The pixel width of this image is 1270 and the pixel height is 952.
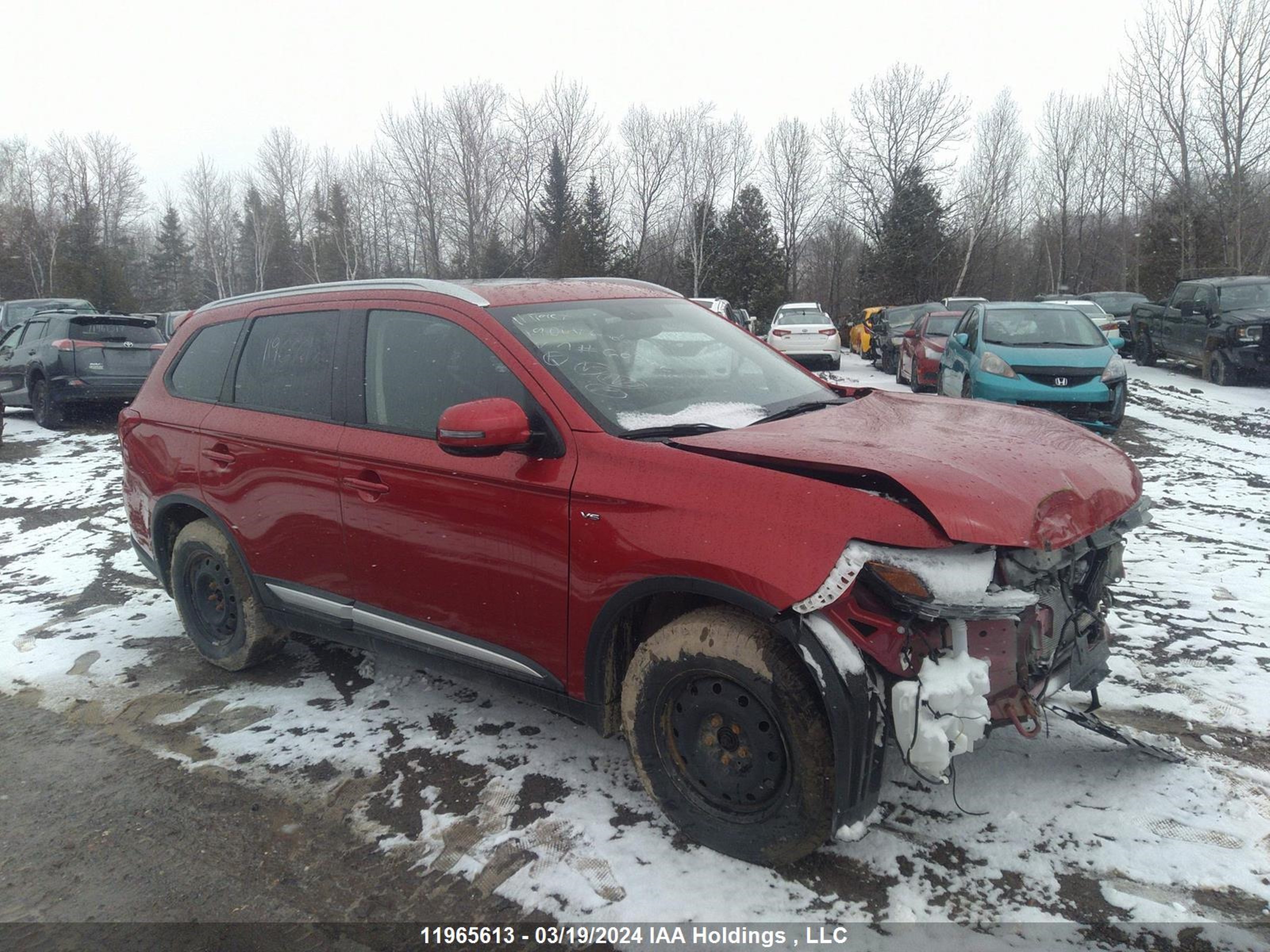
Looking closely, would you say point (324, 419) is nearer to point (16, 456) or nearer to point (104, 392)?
point (16, 456)

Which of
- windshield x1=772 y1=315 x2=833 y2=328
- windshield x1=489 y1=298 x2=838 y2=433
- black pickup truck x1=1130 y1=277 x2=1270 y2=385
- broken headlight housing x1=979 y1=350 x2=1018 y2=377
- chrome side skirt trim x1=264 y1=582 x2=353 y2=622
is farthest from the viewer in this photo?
windshield x1=772 y1=315 x2=833 y2=328

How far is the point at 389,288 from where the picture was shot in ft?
12.5

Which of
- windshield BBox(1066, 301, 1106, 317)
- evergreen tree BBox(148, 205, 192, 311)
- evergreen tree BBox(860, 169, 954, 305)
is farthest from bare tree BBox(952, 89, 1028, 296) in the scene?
evergreen tree BBox(148, 205, 192, 311)

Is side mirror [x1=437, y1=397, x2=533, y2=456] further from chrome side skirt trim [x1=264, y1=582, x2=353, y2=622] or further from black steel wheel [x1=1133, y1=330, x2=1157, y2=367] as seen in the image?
black steel wheel [x1=1133, y1=330, x2=1157, y2=367]

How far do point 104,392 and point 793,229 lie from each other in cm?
4270

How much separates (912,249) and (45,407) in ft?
114

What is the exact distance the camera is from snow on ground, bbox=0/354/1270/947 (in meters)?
2.64

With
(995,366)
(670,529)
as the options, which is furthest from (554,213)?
(670,529)

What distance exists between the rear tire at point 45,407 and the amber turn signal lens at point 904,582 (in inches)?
565

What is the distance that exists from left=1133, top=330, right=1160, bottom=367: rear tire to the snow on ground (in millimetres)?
15002

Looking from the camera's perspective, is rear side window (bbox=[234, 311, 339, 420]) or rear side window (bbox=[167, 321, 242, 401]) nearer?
rear side window (bbox=[234, 311, 339, 420])

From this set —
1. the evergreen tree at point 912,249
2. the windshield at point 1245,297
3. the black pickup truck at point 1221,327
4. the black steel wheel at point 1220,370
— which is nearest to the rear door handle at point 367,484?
the black pickup truck at point 1221,327

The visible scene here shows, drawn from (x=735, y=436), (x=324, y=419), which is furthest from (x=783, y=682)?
(x=324, y=419)

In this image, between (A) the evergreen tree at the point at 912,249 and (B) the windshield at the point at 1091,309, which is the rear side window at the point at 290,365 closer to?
(B) the windshield at the point at 1091,309
